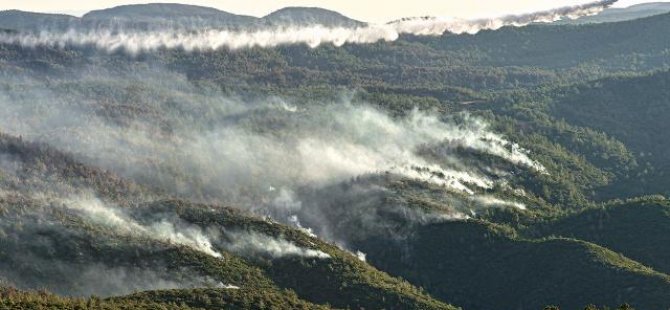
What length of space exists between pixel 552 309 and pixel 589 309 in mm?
5942

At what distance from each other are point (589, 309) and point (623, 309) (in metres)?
6.29

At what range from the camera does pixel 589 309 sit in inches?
7633

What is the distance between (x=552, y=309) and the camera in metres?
195

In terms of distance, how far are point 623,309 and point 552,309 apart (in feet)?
38.7

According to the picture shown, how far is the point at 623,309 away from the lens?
189500 millimetres
